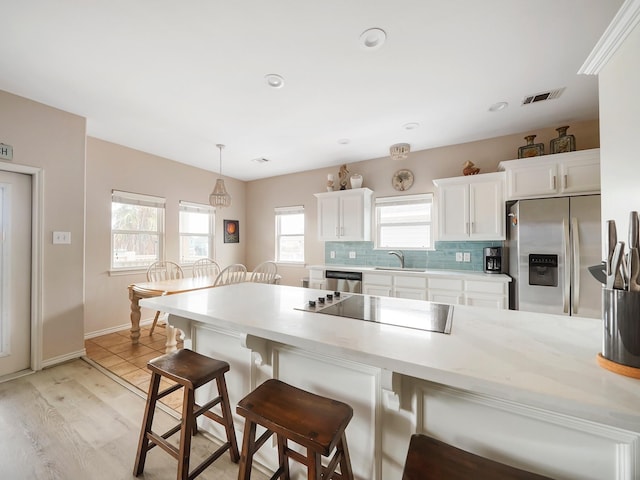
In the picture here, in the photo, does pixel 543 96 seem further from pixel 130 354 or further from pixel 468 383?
pixel 130 354

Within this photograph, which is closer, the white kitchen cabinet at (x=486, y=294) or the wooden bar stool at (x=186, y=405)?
the wooden bar stool at (x=186, y=405)

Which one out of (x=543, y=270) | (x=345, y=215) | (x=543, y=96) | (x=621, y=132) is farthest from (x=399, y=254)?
(x=621, y=132)

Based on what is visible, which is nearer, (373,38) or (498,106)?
(373,38)

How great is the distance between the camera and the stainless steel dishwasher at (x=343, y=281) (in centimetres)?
364

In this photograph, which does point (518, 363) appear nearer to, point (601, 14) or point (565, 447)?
point (565, 447)

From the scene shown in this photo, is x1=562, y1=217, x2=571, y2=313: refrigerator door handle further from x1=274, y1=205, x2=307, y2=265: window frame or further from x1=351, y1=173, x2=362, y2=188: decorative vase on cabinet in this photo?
x1=274, y1=205, x2=307, y2=265: window frame

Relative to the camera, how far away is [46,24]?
1.61 m

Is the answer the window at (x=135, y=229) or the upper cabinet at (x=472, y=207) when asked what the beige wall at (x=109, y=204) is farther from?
the upper cabinet at (x=472, y=207)

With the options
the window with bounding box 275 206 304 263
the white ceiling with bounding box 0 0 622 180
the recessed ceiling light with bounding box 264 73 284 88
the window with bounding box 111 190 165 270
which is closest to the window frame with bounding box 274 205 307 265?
the window with bounding box 275 206 304 263

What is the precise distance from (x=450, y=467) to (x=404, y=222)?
11.3 ft

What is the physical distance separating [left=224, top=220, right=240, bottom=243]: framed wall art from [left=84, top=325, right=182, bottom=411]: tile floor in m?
2.08

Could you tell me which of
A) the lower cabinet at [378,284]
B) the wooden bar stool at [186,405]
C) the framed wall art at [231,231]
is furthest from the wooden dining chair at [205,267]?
the wooden bar stool at [186,405]

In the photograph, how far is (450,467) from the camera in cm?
78

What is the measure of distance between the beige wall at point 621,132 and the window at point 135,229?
4.84 metres
